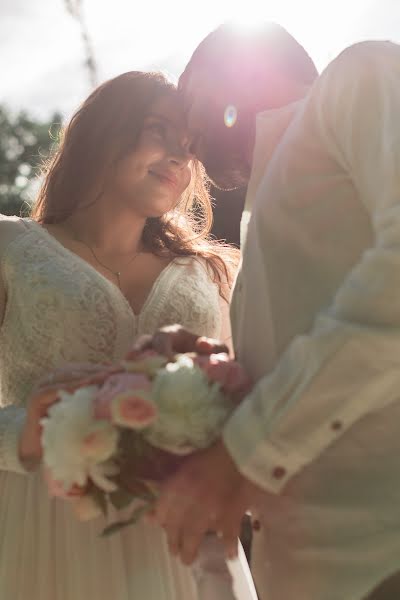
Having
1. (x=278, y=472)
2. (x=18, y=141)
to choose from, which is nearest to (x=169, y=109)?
(x=278, y=472)

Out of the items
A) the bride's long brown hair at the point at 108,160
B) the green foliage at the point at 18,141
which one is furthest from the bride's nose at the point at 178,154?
the green foliage at the point at 18,141

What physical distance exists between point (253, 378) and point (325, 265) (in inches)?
13.9

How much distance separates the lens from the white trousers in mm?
1566

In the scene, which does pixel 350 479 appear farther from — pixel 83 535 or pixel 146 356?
pixel 83 535

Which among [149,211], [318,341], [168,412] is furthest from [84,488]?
[149,211]

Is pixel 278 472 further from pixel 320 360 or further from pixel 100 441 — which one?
pixel 100 441

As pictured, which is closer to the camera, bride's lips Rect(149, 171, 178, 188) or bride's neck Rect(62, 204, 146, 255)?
bride's lips Rect(149, 171, 178, 188)

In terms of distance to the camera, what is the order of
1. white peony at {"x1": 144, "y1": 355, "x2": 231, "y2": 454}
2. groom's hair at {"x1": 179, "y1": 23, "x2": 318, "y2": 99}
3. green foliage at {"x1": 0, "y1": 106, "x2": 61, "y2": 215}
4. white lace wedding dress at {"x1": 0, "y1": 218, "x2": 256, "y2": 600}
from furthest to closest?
green foliage at {"x1": 0, "y1": 106, "x2": 61, "y2": 215} → white lace wedding dress at {"x1": 0, "y1": 218, "x2": 256, "y2": 600} → groom's hair at {"x1": 179, "y1": 23, "x2": 318, "y2": 99} → white peony at {"x1": 144, "y1": 355, "x2": 231, "y2": 454}

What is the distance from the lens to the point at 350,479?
1664 millimetres

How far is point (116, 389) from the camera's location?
1584 mm

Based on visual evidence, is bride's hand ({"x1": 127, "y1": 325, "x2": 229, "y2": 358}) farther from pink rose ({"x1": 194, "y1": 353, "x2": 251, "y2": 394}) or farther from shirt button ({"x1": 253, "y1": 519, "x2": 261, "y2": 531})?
shirt button ({"x1": 253, "y1": 519, "x2": 261, "y2": 531})

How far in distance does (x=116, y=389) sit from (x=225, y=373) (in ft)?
0.86

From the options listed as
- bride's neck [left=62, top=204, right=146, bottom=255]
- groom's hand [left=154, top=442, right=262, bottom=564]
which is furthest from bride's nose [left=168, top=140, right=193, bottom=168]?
groom's hand [left=154, top=442, right=262, bottom=564]

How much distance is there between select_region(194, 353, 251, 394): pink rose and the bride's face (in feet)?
5.62
